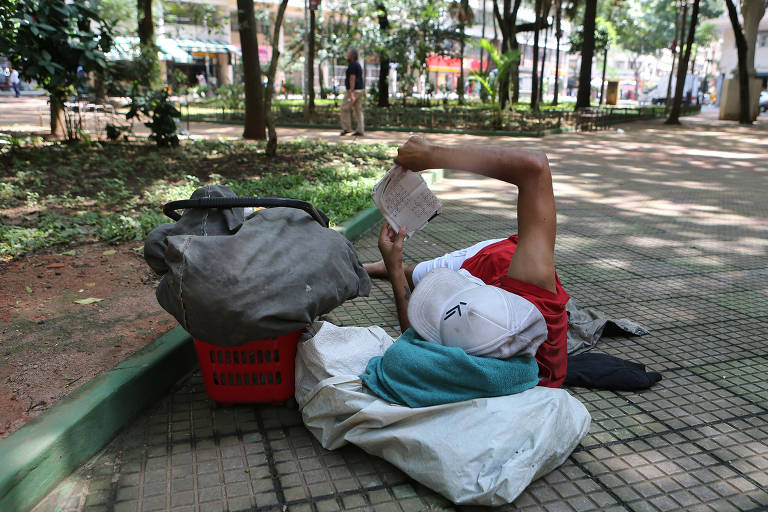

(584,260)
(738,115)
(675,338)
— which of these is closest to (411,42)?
(738,115)

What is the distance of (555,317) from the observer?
8.06ft

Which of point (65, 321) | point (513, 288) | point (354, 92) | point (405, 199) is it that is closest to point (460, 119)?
point (354, 92)

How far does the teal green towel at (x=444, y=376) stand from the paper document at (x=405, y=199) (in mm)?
730

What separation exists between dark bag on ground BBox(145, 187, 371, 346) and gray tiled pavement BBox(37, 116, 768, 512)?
Result: 0.48 metres

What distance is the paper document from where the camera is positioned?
269 centimetres

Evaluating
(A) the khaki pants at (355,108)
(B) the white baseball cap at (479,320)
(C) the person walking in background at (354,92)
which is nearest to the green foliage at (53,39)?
(C) the person walking in background at (354,92)

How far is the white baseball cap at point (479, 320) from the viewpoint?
7.20 feet

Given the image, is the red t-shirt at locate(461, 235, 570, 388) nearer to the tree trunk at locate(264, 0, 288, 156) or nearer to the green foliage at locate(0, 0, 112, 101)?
the tree trunk at locate(264, 0, 288, 156)

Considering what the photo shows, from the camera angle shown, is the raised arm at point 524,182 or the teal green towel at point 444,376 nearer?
the teal green towel at point 444,376

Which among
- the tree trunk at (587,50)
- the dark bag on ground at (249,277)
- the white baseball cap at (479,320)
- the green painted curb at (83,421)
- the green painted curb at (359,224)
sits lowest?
the green painted curb at (83,421)

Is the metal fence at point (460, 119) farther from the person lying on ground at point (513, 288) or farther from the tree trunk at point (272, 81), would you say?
the person lying on ground at point (513, 288)

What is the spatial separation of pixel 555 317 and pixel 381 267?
2.01 meters

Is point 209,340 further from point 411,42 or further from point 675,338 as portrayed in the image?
point 411,42

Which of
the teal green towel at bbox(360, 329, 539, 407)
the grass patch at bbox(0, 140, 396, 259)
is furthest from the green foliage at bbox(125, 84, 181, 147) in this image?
the teal green towel at bbox(360, 329, 539, 407)
